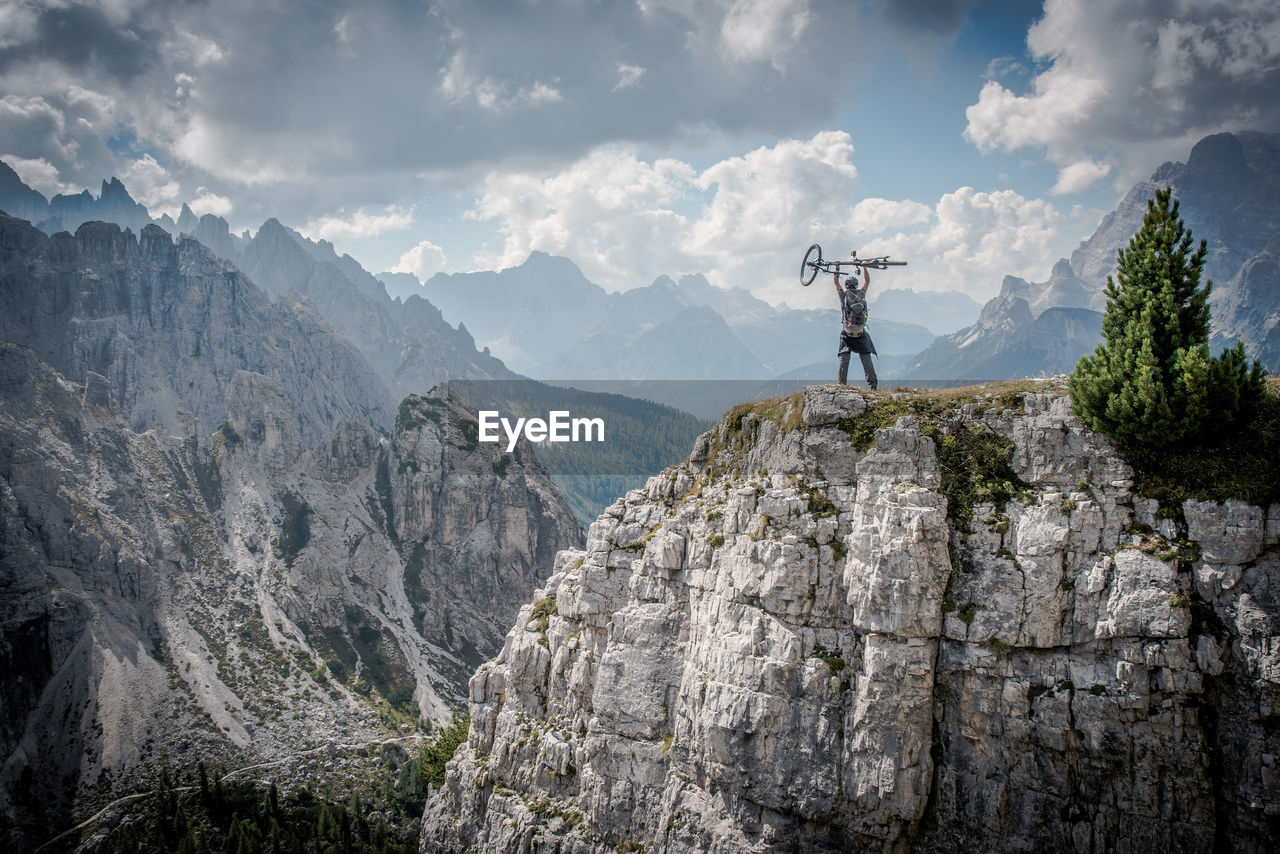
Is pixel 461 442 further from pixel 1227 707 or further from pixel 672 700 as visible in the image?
pixel 1227 707

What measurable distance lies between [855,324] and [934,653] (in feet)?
51.8

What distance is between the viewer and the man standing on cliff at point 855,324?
34.1m

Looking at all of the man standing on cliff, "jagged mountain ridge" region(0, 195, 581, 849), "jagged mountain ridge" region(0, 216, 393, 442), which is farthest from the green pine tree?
"jagged mountain ridge" region(0, 216, 393, 442)

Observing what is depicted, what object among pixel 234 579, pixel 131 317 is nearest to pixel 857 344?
pixel 234 579

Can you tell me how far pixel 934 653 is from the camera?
94.7 feet

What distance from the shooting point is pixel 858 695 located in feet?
96.0

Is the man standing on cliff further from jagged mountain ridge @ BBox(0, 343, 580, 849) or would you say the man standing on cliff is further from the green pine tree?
jagged mountain ridge @ BBox(0, 343, 580, 849)

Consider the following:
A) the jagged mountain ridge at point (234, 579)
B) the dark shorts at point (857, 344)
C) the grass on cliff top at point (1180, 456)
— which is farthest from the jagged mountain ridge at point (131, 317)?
the grass on cliff top at point (1180, 456)

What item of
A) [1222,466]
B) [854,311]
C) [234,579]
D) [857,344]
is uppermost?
[854,311]

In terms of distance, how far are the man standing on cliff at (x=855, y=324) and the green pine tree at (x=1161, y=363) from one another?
29.4 ft

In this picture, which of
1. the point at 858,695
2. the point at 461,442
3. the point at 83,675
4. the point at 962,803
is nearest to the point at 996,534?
the point at 858,695

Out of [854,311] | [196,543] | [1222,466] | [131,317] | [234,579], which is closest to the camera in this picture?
[1222,466]

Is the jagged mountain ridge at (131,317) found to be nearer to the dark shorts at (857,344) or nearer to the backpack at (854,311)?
the dark shorts at (857,344)

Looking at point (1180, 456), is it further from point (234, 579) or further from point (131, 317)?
point (131, 317)
